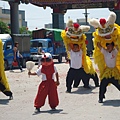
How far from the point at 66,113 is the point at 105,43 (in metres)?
2.43

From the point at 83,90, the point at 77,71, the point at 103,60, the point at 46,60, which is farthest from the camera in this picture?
the point at 83,90

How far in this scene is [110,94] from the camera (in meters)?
12.3

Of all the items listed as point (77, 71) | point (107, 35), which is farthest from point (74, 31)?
point (107, 35)

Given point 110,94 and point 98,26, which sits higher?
point 98,26

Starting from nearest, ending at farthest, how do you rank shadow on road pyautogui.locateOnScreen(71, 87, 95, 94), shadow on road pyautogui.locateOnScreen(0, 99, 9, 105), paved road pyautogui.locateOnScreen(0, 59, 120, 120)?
paved road pyautogui.locateOnScreen(0, 59, 120, 120), shadow on road pyautogui.locateOnScreen(0, 99, 9, 105), shadow on road pyautogui.locateOnScreen(71, 87, 95, 94)

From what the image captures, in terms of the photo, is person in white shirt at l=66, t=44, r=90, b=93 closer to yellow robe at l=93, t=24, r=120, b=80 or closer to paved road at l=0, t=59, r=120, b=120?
paved road at l=0, t=59, r=120, b=120

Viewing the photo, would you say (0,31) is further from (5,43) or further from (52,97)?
(52,97)

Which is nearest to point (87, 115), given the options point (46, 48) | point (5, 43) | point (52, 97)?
point (52, 97)

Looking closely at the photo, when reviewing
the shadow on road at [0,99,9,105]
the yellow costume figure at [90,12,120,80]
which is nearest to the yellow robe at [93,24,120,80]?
the yellow costume figure at [90,12,120,80]

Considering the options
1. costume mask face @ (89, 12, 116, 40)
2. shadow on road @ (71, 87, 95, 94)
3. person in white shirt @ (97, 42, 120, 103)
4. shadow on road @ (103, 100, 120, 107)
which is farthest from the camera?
shadow on road @ (71, 87, 95, 94)

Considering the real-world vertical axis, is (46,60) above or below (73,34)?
below

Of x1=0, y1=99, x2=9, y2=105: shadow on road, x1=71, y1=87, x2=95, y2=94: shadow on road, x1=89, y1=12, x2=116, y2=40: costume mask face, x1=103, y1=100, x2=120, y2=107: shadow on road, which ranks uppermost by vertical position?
x1=89, y1=12, x2=116, y2=40: costume mask face

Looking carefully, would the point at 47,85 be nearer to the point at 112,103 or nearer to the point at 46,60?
the point at 46,60

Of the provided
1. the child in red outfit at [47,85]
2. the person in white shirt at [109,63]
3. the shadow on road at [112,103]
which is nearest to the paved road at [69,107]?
the shadow on road at [112,103]
